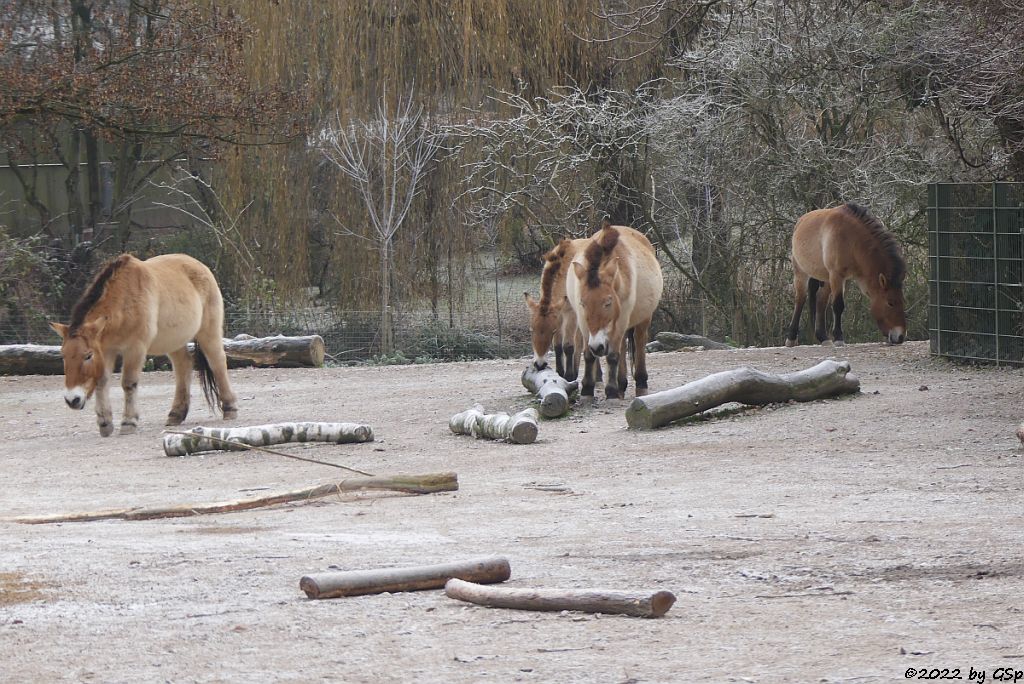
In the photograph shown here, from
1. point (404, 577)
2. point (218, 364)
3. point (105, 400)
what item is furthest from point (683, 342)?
point (404, 577)

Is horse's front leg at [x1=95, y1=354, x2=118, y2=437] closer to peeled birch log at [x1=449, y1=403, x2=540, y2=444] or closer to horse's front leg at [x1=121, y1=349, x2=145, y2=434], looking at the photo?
horse's front leg at [x1=121, y1=349, x2=145, y2=434]

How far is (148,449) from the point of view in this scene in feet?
34.8

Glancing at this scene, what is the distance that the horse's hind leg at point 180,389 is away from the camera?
12.1 m

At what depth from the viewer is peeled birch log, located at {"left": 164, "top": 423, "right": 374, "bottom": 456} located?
9.91 metres

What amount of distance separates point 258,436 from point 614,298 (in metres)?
3.25

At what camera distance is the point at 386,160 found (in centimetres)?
2036

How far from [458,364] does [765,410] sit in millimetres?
6389

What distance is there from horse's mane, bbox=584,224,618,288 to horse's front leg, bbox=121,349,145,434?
4.14 metres

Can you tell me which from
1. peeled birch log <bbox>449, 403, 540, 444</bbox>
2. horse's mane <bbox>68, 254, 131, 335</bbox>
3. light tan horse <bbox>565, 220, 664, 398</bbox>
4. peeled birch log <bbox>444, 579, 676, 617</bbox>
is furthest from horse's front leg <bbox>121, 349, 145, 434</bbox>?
Answer: peeled birch log <bbox>444, 579, 676, 617</bbox>

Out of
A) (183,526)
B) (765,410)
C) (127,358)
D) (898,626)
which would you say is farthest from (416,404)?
(898,626)

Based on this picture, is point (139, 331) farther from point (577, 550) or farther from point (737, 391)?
point (577, 550)

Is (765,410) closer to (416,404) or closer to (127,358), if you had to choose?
(416,404)

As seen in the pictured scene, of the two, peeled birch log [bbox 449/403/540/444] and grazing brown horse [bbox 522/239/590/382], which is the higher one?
grazing brown horse [bbox 522/239/590/382]

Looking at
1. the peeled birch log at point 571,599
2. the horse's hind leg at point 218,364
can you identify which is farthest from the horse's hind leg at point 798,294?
the peeled birch log at point 571,599
